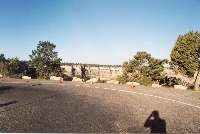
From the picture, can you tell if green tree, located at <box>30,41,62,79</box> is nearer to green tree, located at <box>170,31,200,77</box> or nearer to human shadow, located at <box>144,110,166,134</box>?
green tree, located at <box>170,31,200,77</box>

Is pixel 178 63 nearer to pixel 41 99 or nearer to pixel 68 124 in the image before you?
pixel 41 99

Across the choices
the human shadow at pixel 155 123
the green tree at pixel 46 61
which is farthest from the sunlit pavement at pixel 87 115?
the green tree at pixel 46 61

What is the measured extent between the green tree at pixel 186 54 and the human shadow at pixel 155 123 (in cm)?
2200

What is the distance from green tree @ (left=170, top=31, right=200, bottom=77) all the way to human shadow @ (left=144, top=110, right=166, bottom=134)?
21999 millimetres

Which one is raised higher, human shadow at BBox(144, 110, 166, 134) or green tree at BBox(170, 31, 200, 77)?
green tree at BBox(170, 31, 200, 77)

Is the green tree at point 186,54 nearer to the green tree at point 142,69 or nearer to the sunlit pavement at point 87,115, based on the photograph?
the green tree at point 142,69

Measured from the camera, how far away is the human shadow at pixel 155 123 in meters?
11.8

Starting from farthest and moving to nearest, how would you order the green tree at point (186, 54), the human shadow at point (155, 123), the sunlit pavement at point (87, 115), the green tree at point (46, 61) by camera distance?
the green tree at point (46, 61), the green tree at point (186, 54), the sunlit pavement at point (87, 115), the human shadow at point (155, 123)

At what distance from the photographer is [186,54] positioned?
119 feet

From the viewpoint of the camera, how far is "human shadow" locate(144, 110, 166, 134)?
1176cm

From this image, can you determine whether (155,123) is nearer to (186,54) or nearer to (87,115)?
(87,115)

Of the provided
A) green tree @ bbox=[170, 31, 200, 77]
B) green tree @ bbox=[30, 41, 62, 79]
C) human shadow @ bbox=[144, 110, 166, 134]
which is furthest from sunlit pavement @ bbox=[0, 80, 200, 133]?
green tree @ bbox=[30, 41, 62, 79]

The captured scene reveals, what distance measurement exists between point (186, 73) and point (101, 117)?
24.7 metres

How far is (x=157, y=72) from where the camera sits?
38406 millimetres
